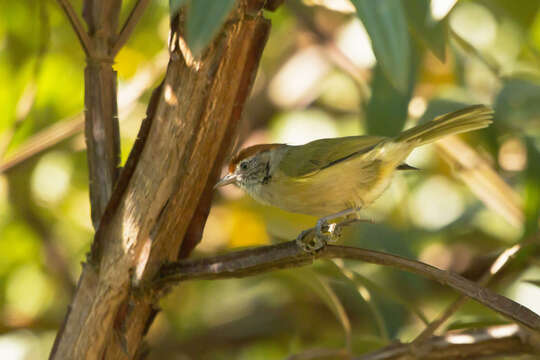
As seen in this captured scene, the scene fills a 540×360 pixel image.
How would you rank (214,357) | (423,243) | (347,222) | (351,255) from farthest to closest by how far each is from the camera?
(214,357) → (423,243) → (347,222) → (351,255)

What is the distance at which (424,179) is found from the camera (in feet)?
12.5

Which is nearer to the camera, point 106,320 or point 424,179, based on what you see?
point 106,320

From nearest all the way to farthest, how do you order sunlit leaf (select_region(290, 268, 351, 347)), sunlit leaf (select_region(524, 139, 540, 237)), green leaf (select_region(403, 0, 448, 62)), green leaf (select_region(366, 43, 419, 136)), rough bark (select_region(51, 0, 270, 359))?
green leaf (select_region(403, 0, 448, 62)) < rough bark (select_region(51, 0, 270, 359)) < sunlit leaf (select_region(290, 268, 351, 347)) < sunlit leaf (select_region(524, 139, 540, 237)) < green leaf (select_region(366, 43, 419, 136))

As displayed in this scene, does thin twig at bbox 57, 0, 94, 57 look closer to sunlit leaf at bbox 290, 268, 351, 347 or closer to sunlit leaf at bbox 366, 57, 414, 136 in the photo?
sunlit leaf at bbox 290, 268, 351, 347

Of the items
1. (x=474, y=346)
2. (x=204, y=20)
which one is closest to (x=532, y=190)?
(x=474, y=346)

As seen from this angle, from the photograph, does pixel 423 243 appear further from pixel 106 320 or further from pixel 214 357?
pixel 106 320

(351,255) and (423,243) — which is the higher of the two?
(423,243)

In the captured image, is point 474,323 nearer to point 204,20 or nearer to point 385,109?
point 385,109

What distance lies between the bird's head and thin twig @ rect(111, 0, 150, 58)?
100 centimetres

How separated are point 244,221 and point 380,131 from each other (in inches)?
49.1

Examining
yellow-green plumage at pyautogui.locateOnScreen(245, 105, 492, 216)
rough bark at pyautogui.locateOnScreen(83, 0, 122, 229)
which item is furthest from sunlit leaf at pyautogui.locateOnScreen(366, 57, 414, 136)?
rough bark at pyautogui.locateOnScreen(83, 0, 122, 229)

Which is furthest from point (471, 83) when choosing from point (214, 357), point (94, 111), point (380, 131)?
point (94, 111)

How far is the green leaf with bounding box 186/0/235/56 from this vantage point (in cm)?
94

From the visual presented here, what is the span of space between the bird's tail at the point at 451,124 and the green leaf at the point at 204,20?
1224 mm
